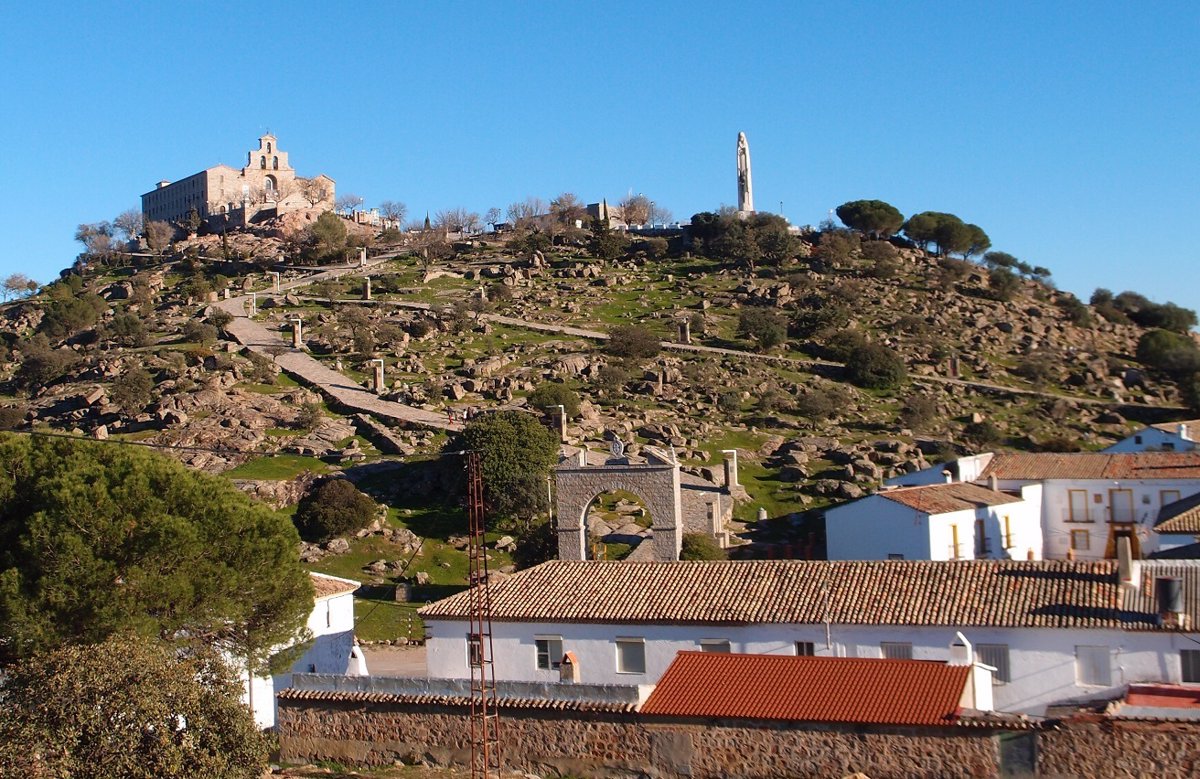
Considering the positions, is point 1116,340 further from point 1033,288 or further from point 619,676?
point 619,676

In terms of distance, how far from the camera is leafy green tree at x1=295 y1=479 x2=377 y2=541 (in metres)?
49.0

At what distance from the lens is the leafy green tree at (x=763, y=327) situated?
84500 mm

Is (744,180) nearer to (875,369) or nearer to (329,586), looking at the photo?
(875,369)

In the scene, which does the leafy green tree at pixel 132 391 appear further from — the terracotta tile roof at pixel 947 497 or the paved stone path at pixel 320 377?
the terracotta tile roof at pixel 947 497

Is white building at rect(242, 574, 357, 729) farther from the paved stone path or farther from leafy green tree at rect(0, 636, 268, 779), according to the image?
the paved stone path

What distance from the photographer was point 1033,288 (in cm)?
10800

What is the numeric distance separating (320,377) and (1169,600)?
183 ft

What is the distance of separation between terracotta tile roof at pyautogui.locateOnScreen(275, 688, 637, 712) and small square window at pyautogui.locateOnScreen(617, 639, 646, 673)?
4692 millimetres

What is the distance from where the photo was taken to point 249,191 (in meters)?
131

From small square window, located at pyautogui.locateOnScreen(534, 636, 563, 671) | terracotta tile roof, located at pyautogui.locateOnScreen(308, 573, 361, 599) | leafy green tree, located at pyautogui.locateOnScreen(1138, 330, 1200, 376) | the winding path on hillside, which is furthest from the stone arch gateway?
leafy green tree, located at pyautogui.locateOnScreen(1138, 330, 1200, 376)

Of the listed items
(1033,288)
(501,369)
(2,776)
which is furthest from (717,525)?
(1033,288)

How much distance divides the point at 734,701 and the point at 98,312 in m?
83.0

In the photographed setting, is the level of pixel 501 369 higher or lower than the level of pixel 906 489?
higher

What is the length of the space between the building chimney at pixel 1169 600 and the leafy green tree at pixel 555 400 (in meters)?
40.9
